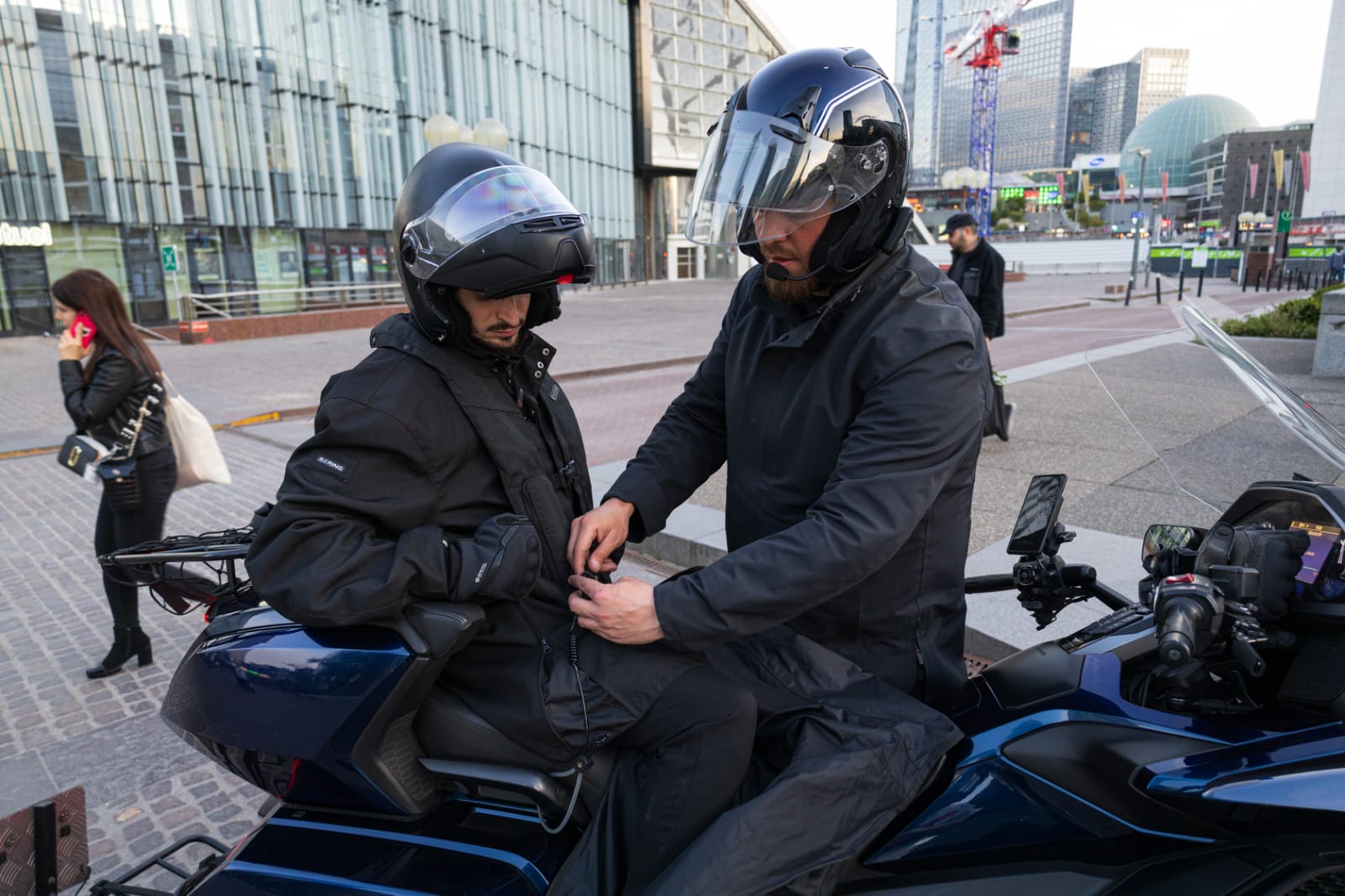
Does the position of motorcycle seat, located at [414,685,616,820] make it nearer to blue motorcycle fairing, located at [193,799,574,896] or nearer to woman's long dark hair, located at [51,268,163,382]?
blue motorcycle fairing, located at [193,799,574,896]

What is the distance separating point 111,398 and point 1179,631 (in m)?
4.40

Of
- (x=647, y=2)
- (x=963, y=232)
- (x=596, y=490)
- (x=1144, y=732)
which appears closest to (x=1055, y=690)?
(x=1144, y=732)

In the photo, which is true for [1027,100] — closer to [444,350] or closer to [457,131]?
[457,131]

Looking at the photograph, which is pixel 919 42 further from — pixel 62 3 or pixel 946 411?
pixel 946 411

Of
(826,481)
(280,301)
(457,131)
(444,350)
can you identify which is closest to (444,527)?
(444,350)

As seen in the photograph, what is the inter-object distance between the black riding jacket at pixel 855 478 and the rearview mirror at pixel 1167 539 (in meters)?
0.37

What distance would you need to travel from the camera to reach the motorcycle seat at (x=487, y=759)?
1634 millimetres

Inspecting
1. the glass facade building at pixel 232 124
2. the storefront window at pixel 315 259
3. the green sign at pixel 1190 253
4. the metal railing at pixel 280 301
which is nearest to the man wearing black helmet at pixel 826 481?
the metal railing at pixel 280 301

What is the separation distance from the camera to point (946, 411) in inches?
59.9

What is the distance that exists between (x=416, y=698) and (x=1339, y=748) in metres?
1.48

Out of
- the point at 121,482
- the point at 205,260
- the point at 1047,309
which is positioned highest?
the point at 205,260

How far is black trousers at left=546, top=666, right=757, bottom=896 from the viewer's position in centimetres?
152

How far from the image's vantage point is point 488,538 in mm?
1543

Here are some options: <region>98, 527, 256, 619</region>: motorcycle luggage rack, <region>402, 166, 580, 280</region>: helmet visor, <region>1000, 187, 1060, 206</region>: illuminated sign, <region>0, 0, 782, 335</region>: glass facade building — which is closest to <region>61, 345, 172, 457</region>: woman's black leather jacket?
<region>98, 527, 256, 619</region>: motorcycle luggage rack
